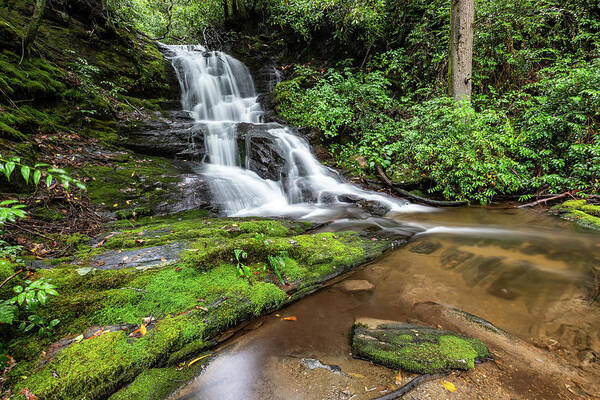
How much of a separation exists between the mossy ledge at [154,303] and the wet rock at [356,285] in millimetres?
194

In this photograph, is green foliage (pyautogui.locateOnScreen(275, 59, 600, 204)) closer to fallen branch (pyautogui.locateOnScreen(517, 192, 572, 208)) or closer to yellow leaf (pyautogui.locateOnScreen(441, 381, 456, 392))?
fallen branch (pyautogui.locateOnScreen(517, 192, 572, 208))

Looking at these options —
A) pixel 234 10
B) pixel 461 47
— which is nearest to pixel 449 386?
pixel 461 47

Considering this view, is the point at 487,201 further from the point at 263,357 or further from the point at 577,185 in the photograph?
the point at 263,357

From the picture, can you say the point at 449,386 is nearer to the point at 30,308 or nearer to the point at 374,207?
the point at 30,308

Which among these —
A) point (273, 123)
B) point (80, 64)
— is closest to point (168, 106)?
point (80, 64)

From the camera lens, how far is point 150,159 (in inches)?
273

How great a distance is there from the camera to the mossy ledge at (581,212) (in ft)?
14.1

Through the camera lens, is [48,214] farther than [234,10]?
No

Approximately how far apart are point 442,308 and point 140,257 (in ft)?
10.7

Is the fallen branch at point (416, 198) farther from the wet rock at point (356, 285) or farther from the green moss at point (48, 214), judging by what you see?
the green moss at point (48, 214)

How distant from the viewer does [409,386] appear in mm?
1535

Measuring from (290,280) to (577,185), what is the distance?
266 inches

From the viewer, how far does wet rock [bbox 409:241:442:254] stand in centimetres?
379

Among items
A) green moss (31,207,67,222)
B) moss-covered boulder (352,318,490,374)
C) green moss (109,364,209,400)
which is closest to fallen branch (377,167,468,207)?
moss-covered boulder (352,318,490,374)
